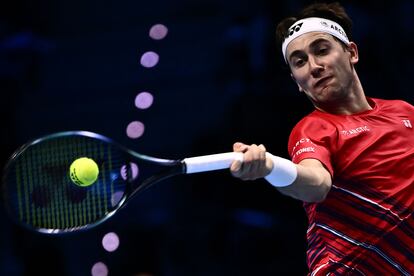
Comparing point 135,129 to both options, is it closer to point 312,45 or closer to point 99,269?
point 99,269

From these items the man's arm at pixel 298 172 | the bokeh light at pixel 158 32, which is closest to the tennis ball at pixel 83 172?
the man's arm at pixel 298 172

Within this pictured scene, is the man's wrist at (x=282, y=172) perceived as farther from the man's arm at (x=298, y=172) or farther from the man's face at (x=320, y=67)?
the man's face at (x=320, y=67)

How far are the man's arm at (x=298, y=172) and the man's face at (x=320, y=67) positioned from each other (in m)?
0.50

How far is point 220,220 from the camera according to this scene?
6059 millimetres

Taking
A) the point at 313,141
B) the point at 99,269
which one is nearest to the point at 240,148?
the point at 313,141

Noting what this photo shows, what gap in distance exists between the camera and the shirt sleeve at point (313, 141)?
2.48 m

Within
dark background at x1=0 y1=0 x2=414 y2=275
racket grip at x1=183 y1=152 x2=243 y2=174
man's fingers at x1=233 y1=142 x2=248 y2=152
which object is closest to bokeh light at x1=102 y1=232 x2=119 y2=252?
dark background at x1=0 y1=0 x2=414 y2=275

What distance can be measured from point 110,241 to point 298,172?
4294 millimetres

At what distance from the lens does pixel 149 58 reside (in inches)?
274

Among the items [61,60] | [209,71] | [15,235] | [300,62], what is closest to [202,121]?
[209,71]

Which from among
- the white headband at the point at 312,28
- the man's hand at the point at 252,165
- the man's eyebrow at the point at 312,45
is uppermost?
the white headband at the point at 312,28

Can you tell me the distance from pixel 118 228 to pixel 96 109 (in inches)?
52.2

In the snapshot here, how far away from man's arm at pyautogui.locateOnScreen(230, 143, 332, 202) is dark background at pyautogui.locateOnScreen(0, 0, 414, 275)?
11.5ft

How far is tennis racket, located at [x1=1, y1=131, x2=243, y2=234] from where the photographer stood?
269 cm
